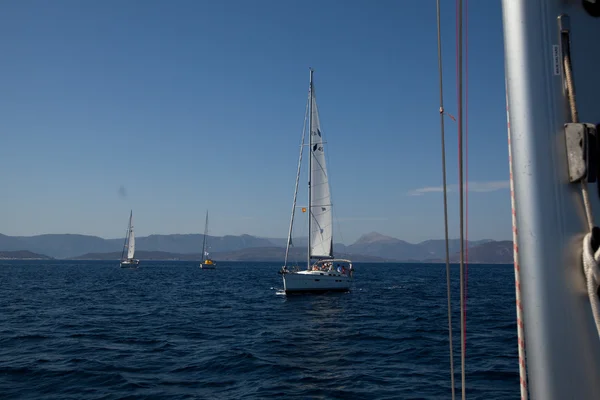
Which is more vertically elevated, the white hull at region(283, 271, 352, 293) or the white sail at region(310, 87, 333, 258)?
the white sail at region(310, 87, 333, 258)

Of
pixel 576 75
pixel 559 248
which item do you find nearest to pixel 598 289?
pixel 559 248

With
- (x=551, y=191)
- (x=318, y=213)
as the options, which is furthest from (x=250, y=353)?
(x=318, y=213)

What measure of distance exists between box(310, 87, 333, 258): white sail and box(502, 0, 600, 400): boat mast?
142 ft

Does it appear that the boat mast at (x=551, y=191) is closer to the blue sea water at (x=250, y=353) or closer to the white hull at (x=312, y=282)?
the blue sea water at (x=250, y=353)

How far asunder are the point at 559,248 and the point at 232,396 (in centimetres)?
1247

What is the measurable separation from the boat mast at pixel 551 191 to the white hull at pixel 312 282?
39015mm

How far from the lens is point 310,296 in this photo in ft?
137

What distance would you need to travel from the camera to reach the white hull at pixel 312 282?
1626 inches

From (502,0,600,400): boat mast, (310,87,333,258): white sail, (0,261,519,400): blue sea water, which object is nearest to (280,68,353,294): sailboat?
(310,87,333,258): white sail

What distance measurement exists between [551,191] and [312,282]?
130ft

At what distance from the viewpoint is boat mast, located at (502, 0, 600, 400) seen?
2.57m

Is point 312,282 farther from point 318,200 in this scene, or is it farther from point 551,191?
point 551,191

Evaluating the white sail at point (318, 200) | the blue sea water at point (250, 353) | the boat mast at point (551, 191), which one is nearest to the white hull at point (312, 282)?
the white sail at point (318, 200)

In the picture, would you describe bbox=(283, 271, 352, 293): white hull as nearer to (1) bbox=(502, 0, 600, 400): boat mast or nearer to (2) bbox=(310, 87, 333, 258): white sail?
(2) bbox=(310, 87, 333, 258): white sail
